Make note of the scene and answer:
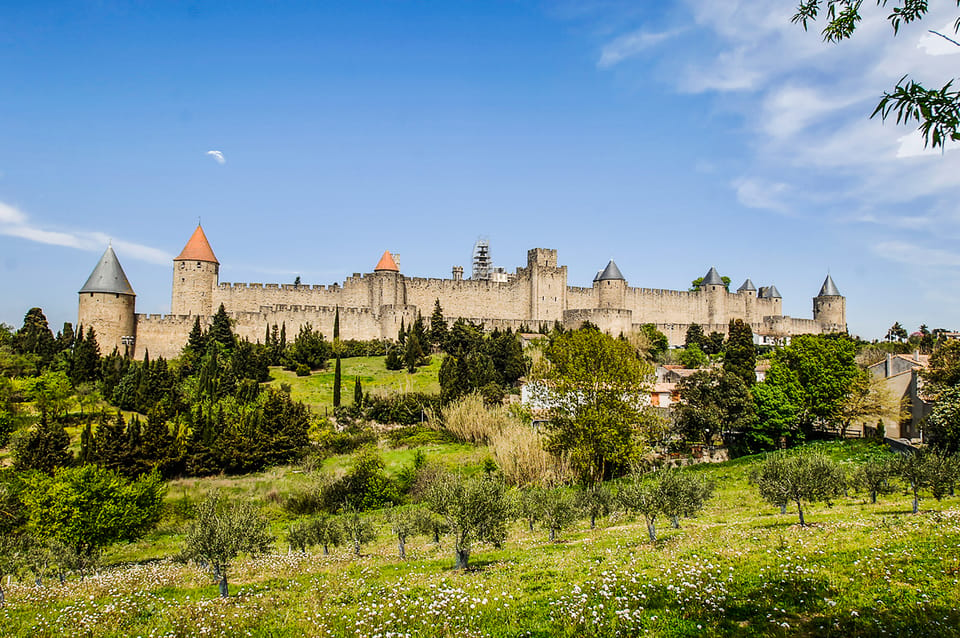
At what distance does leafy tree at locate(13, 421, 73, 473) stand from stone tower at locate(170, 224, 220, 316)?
1934cm

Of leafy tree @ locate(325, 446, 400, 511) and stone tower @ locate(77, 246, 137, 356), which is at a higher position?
stone tower @ locate(77, 246, 137, 356)

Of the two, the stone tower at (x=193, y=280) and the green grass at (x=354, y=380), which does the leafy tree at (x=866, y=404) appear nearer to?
the green grass at (x=354, y=380)

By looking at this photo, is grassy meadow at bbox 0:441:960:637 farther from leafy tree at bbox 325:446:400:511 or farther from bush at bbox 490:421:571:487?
leafy tree at bbox 325:446:400:511

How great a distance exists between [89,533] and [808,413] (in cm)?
2618

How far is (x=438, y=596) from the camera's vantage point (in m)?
7.34

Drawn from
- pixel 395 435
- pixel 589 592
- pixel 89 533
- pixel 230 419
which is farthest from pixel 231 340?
pixel 589 592

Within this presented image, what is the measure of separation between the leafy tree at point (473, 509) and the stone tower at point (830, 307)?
55368 millimetres

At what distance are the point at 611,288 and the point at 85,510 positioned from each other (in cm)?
4127

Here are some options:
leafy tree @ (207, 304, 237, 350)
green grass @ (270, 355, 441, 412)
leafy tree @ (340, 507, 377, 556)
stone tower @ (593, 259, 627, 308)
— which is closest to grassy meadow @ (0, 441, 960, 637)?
leafy tree @ (340, 507, 377, 556)

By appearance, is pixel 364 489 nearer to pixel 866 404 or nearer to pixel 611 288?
pixel 866 404

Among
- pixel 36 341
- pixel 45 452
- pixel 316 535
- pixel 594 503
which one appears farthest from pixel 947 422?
pixel 36 341

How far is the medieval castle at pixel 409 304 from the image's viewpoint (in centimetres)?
4059

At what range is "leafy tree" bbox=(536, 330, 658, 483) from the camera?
2072cm

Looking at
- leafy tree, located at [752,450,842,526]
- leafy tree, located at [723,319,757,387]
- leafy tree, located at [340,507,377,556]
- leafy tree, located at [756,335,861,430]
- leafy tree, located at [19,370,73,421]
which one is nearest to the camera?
leafy tree, located at [752,450,842,526]
